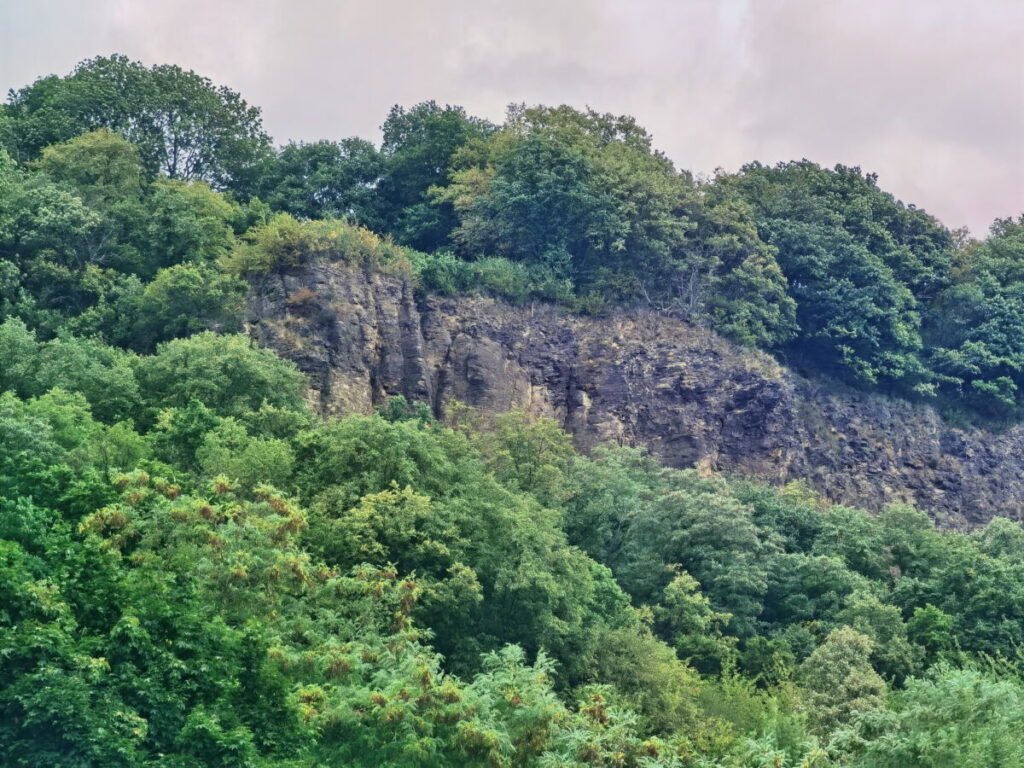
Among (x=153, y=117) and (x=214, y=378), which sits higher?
(x=153, y=117)

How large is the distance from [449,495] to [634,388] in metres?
16.3

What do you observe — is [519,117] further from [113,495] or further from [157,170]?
[113,495]

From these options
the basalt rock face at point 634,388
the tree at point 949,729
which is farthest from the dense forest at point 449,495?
the basalt rock face at point 634,388

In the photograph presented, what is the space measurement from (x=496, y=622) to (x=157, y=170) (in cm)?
2734

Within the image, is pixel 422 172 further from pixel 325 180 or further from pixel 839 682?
pixel 839 682

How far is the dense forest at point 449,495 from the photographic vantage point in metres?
24.2

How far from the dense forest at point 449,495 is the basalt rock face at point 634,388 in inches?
40.1

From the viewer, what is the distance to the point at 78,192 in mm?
48531

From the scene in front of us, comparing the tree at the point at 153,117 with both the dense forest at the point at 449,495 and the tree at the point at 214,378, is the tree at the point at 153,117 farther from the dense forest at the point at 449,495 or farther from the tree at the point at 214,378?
the tree at the point at 214,378

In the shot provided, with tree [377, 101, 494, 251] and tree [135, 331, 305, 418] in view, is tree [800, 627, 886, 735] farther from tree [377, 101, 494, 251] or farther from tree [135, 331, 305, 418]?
tree [377, 101, 494, 251]

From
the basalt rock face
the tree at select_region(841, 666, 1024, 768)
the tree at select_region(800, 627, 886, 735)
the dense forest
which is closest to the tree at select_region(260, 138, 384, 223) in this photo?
the dense forest

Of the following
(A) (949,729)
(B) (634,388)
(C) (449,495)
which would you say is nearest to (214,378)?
(C) (449,495)

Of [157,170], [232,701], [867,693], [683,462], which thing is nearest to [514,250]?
[683,462]

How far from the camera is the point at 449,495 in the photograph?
117ft
